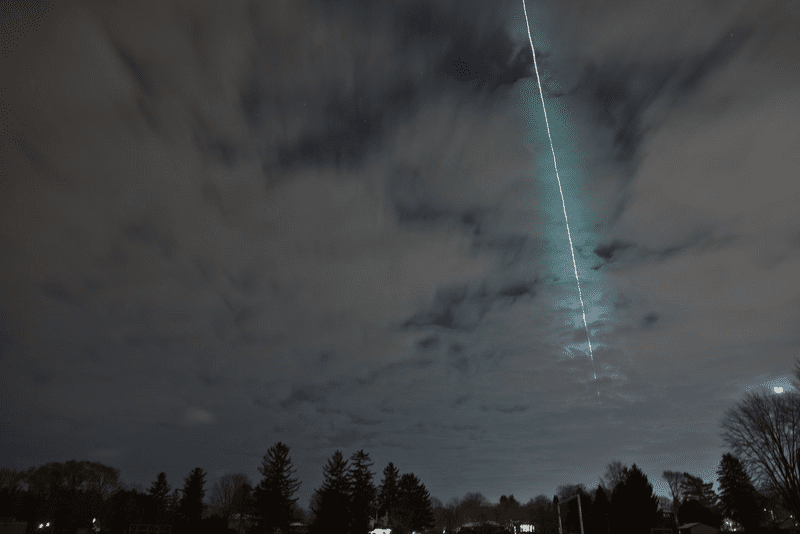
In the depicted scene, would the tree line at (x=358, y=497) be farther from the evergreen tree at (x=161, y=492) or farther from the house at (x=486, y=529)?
the house at (x=486, y=529)

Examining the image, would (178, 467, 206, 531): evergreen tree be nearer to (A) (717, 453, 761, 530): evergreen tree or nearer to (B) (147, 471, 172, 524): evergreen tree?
(B) (147, 471, 172, 524): evergreen tree

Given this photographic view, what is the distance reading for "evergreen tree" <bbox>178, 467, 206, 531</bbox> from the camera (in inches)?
2874

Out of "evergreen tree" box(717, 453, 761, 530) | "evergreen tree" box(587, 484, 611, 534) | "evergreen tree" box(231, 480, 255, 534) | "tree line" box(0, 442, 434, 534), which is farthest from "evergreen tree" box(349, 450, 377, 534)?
"evergreen tree" box(717, 453, 761, 530)

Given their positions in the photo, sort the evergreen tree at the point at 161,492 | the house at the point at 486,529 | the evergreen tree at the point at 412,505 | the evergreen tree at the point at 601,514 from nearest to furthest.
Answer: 1. the evergreen tree at the point at 601,514
2. the evergreen tree at the point at 161,492
3. the evergreen tree at the point at 412,505
4. the house at the point at 486,529

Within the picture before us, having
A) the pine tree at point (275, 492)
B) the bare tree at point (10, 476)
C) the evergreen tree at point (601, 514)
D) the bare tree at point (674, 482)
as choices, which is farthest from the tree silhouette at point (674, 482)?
the bare tree at point (10, 476)

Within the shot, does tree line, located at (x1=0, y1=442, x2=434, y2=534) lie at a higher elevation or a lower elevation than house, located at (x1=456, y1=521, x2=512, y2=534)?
higher

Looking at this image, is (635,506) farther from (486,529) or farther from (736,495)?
(486,529)

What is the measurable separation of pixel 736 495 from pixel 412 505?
58.9 meters

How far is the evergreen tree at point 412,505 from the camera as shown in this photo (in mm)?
89750

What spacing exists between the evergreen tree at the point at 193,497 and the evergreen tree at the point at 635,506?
62589 mm

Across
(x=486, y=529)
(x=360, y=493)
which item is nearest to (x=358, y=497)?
(x=360, y=493)

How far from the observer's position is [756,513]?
75.0 meters

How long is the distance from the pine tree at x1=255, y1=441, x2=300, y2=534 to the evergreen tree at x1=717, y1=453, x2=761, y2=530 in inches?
2721

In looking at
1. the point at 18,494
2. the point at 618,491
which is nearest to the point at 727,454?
the point at 618,491
